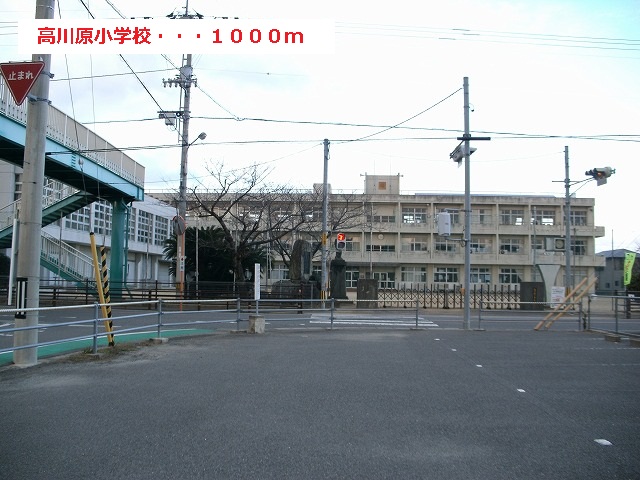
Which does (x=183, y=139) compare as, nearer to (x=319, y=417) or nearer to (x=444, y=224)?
(x=444, y=224)

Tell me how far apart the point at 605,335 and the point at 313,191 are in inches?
1080

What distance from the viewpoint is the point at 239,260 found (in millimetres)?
35344

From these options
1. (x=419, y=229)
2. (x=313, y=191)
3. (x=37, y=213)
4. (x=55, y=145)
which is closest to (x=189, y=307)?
(x=55, y=145)

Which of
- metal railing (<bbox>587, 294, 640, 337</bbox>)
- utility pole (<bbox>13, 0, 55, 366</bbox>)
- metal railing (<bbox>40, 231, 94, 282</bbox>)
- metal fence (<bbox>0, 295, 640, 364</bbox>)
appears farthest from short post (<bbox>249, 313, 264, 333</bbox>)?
metal railing (<bbox>40, 231, 94, 282</bbox>)

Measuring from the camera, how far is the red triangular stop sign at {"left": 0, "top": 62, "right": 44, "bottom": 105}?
32.8 ft

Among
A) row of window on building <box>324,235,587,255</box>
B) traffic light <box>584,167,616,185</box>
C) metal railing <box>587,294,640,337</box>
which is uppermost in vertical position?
traffic light <box>584,167,616,185</box>

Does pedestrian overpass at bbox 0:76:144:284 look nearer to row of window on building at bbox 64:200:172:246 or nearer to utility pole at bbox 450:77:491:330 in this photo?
row of window on building at bbox 64:200:172:246

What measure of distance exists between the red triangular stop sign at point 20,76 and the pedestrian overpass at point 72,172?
350 inches

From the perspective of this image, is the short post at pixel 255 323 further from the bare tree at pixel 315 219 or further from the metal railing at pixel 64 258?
the bare tree at pixel 315 219

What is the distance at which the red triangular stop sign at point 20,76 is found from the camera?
1001 centimetres

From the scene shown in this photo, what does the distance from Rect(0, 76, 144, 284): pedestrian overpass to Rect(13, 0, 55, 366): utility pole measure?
8.00 m

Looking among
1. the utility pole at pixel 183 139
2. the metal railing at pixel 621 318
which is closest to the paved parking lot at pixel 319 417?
the metal railing at pixel 621 318

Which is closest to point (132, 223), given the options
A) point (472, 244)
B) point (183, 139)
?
point (183, 139)

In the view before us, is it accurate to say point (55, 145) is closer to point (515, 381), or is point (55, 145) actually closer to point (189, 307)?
point (189, 307)
